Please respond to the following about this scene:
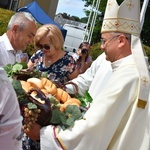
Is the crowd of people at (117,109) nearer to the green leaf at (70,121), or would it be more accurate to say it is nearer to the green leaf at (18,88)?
the green leaf at (70,121)

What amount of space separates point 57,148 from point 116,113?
0.48 m

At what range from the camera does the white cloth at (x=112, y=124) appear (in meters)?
2.41

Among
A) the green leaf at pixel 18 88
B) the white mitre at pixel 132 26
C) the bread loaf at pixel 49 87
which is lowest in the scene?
the bread loaf at pixel 49 87

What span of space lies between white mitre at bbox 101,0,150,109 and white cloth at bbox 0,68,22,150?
106 centimetres

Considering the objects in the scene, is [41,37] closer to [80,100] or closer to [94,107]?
[80,100]

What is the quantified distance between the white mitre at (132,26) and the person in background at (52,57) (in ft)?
3.24

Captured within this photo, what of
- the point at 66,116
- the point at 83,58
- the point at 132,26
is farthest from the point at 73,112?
the point at 83,58

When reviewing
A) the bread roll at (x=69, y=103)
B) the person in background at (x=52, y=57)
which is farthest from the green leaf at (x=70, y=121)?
the person in background at (x=52, y=57)

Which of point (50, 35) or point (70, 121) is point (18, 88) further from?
point (50, 35)

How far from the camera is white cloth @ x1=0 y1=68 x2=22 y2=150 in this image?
4.68 feet

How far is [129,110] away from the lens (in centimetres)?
245

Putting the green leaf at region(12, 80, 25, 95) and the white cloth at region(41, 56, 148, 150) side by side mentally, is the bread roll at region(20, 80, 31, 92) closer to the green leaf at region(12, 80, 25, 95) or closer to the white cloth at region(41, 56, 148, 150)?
the green leaf at region(12, 80, 25, 95)

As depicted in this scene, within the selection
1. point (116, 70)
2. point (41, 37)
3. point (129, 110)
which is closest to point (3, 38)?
point (41, 37)

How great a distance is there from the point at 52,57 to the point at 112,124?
5.84 ft
